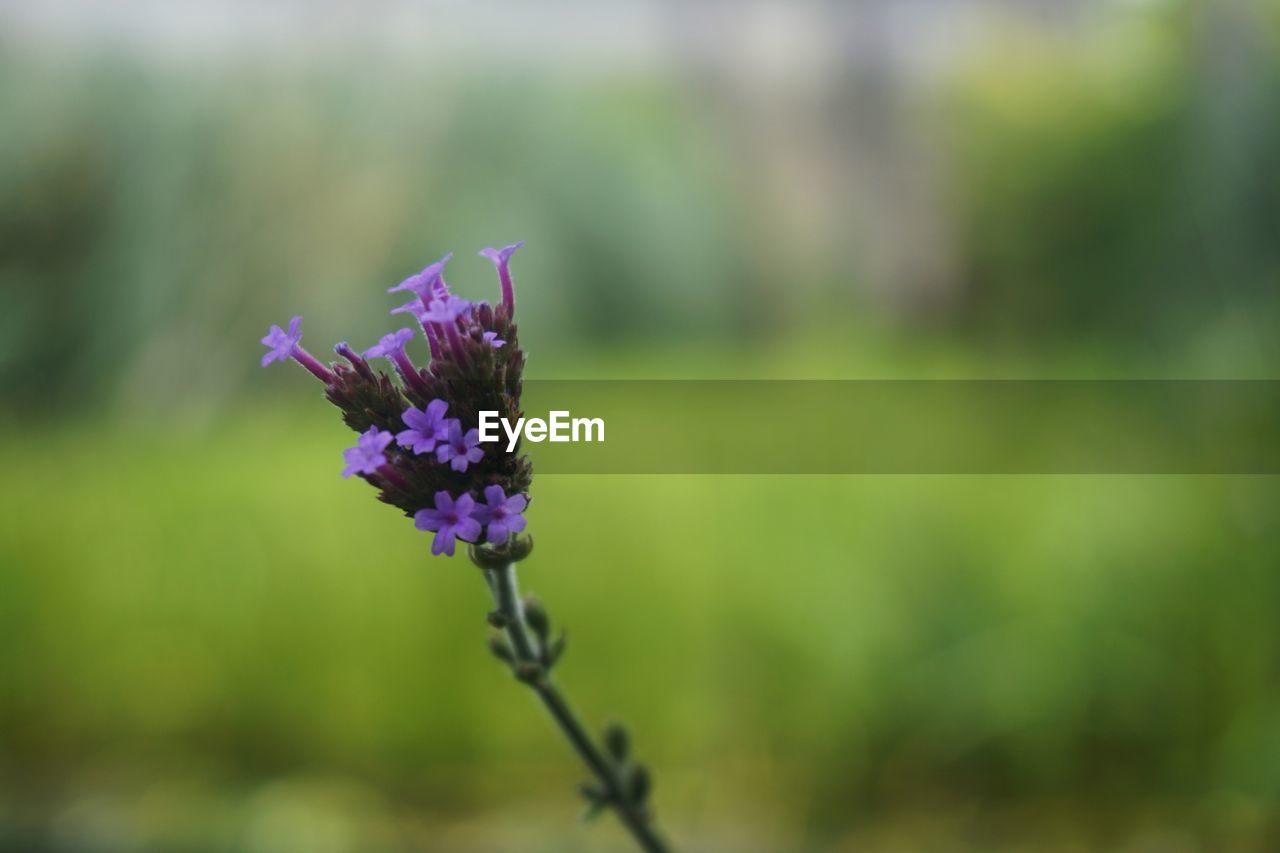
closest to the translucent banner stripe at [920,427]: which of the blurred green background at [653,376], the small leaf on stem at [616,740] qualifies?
the blurred green background at [653,376]

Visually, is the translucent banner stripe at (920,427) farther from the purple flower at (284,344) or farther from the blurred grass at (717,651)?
the purple flower at (284,344)

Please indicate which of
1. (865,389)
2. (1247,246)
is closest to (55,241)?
(865,389)

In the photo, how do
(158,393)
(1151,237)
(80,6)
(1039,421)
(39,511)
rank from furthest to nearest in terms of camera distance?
(80,6) < (158,393) < (1151,237) < (1039,421) < (39,511)

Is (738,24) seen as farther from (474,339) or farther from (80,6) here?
(474,339)

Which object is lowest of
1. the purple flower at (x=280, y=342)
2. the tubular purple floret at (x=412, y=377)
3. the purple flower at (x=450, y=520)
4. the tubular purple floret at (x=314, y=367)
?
the purple flower at (x=450, y=520)

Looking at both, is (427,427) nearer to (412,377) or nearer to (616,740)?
(412,377)

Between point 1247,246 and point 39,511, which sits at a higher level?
point 1247,246
